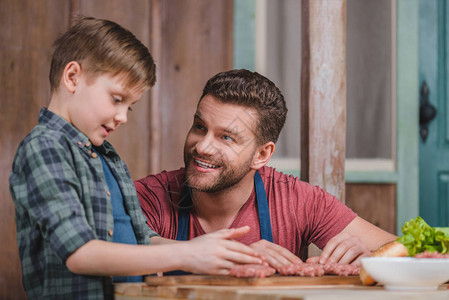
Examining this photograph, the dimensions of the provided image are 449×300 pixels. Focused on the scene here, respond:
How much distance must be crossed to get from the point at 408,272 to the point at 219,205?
39.7 inches

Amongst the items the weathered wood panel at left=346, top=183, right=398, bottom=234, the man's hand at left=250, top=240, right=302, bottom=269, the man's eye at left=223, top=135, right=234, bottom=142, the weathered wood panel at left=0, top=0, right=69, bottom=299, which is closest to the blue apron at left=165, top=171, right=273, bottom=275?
the man's eye at left=223, top=135, right=234, bottom=142

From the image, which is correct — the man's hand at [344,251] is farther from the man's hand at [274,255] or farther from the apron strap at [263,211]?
the apron strap at [263,211]

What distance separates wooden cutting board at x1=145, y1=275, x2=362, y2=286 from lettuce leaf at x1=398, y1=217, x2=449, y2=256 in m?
0.20

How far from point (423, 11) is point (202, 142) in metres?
2.23

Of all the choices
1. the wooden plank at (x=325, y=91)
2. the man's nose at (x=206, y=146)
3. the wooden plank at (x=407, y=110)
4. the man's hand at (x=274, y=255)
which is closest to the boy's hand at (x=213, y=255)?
the man's hand at (x=274, y=255)

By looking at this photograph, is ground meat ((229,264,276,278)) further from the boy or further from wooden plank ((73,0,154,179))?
wooden plank ((73,0,154,179))

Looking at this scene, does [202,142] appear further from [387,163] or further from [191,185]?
[387,163]

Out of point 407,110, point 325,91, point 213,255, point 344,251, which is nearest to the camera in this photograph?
point 213,255

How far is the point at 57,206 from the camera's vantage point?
4.38ft

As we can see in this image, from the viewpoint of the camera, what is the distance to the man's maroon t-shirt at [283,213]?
86.0 inches

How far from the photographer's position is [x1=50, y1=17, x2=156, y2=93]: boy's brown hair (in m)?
1.52

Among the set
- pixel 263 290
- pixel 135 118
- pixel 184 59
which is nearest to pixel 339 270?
pixel 263 290

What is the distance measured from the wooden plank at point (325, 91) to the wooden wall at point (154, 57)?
32.6 inches

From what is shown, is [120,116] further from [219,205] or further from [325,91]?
[325,91]
